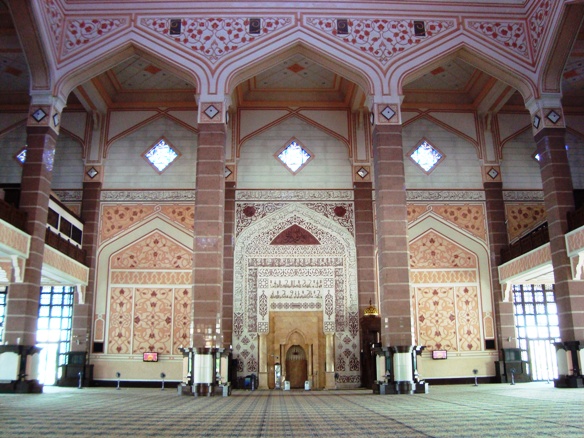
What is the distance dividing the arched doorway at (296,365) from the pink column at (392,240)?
3765 millimetres

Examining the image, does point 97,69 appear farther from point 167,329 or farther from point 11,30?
point 167,329

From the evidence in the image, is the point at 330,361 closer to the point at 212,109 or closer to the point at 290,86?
the point at 212,109

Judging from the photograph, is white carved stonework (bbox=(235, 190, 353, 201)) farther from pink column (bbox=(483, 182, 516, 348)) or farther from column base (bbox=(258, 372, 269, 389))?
column base (bbox=(258, 372, 269, 389))

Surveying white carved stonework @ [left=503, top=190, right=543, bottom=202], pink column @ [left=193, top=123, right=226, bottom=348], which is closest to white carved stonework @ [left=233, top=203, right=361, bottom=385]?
pink column @ [left=193, top=123, right=226, bottom=348]

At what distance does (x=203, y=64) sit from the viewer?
33.9 ft

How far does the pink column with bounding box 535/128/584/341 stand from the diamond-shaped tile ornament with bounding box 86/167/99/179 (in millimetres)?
9468

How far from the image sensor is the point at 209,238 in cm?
952

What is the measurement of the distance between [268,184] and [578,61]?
7.02 metres

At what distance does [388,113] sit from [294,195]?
3.73m

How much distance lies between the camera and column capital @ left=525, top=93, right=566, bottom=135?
33.8 ft

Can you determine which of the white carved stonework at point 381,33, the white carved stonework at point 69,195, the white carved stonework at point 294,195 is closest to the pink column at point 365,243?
the white carved stonework at point 294,195

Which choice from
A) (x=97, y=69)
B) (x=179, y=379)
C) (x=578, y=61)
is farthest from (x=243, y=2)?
(x=179, y=379)

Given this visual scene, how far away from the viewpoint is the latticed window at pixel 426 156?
13727 millimetres

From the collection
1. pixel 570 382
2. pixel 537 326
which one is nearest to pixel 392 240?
pixel 570 382
